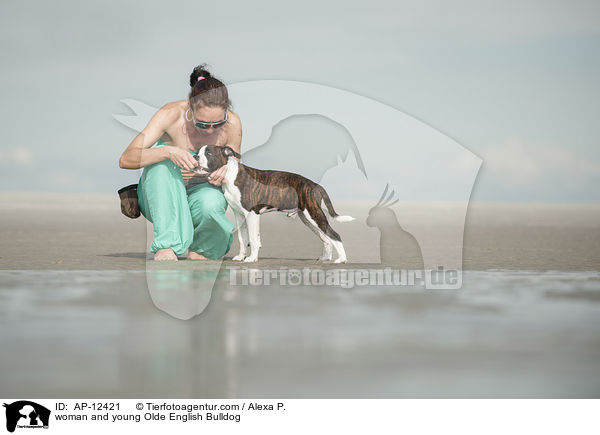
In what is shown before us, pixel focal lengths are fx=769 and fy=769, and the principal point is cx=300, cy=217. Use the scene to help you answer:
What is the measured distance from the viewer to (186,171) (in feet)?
24.5

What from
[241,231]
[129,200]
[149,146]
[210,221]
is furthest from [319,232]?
[129,200]

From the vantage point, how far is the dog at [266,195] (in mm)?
6820

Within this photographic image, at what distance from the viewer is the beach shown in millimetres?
2891

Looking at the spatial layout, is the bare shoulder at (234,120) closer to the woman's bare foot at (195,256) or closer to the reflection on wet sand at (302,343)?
the woman's bare foot at (195,256)

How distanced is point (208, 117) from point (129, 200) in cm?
130

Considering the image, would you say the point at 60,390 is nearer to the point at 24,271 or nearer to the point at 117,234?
the point at 24,271

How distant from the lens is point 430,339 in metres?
3.67

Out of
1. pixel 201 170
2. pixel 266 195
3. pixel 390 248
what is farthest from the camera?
pixel 390 248

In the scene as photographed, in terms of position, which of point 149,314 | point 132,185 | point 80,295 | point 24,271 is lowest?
point 149,314

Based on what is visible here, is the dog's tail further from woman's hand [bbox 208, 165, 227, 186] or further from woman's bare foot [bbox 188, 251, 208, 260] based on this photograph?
woman's bare foot [bbox 188, 251, 208, 260]
